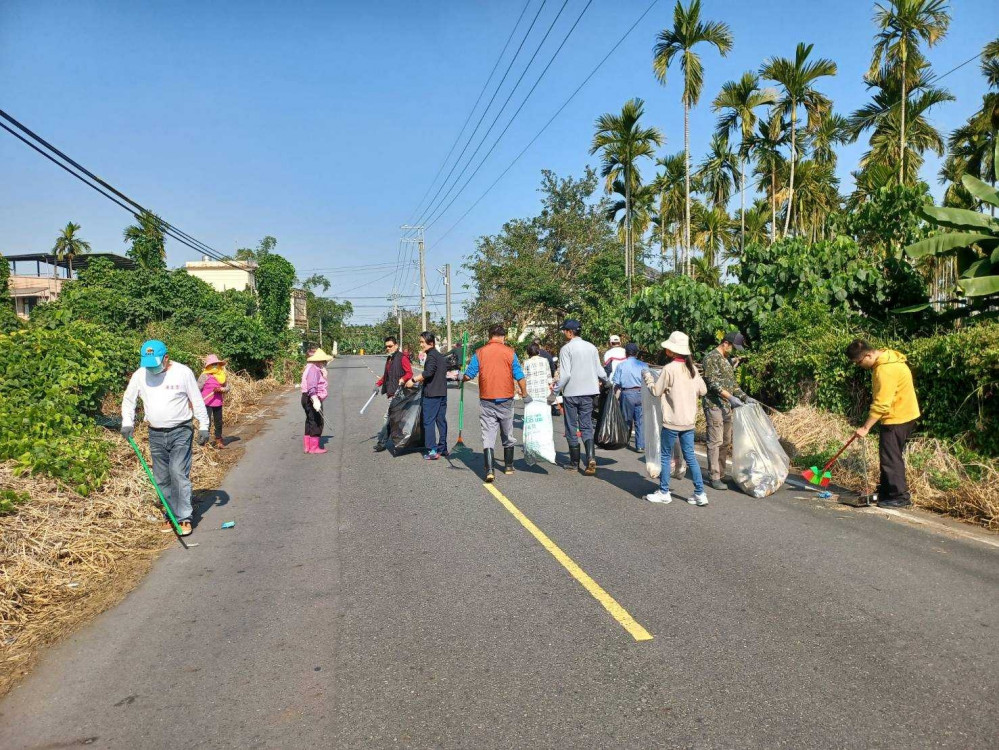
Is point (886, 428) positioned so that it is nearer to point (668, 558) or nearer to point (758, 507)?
point (758, 507)

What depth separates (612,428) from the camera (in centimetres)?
971

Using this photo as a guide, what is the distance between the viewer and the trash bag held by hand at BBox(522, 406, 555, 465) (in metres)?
9.00

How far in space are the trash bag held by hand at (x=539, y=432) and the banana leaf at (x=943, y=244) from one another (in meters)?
6.00

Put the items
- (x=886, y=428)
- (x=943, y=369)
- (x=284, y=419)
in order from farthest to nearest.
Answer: (x=284, y=419) → (x=943, y=369) → (x=886, y=428)

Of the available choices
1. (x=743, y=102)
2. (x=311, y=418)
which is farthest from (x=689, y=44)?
(x=311, y=418)

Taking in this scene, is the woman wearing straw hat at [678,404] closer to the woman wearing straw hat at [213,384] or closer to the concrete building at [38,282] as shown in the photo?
the woman wearing straw hat at [213,384]

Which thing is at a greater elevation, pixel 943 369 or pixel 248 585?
pixel 943 369

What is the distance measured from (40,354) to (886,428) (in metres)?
9.67

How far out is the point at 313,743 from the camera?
330 centimetres

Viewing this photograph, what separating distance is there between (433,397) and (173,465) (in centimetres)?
428

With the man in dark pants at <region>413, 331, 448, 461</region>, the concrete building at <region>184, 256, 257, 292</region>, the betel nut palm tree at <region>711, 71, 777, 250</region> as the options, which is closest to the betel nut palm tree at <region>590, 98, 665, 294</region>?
the betel nut palm tree at <region>711, 71, 777, 250</region>

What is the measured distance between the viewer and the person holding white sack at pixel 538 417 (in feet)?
29.6

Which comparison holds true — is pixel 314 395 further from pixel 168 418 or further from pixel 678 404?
pixel 678 404

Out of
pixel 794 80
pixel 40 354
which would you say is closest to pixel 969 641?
pixel 40 354
